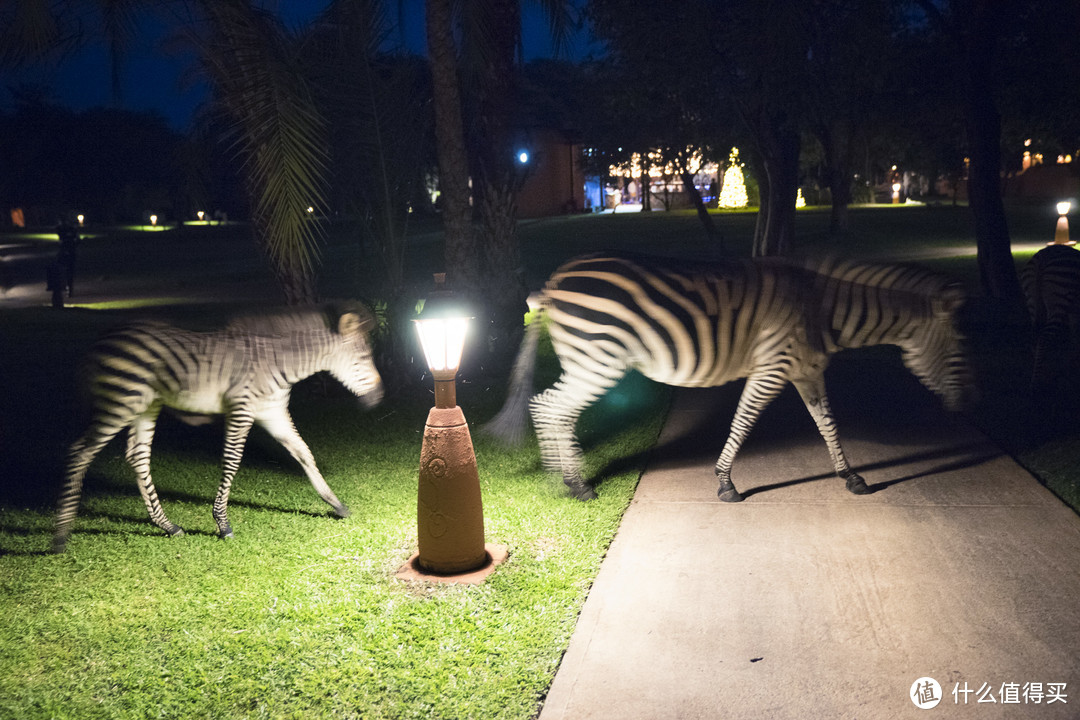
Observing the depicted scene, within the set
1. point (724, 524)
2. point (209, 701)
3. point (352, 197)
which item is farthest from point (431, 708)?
point (352, 197)

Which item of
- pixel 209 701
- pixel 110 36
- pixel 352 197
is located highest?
pixel 110 36

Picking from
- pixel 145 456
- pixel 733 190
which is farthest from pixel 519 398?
pixel 733 190

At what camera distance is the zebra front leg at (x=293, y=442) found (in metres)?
5.92

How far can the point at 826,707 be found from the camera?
3686mm

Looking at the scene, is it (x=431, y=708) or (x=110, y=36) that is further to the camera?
(x=110, y=36)

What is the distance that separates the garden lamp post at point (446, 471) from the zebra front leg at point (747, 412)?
214 centimetres

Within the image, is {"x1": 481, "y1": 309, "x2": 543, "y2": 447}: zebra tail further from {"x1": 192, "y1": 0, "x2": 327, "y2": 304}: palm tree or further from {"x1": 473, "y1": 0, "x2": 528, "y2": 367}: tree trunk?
{"x1": 473, "y1": 0, "x2": 528, "y2": 367}: tree trunk

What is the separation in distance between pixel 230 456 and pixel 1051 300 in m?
8.43

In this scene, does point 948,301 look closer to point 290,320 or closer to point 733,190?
point 290,320

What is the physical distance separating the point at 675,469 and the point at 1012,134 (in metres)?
30.5

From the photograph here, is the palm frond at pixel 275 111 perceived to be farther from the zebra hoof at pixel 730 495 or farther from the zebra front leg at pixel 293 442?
the zebra hoof at pixel 730 495

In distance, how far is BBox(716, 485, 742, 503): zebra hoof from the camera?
6.32 metres

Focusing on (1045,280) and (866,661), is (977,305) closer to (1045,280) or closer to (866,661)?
(1045,280)

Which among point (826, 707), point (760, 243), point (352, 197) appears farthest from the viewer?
point (760, 243)
